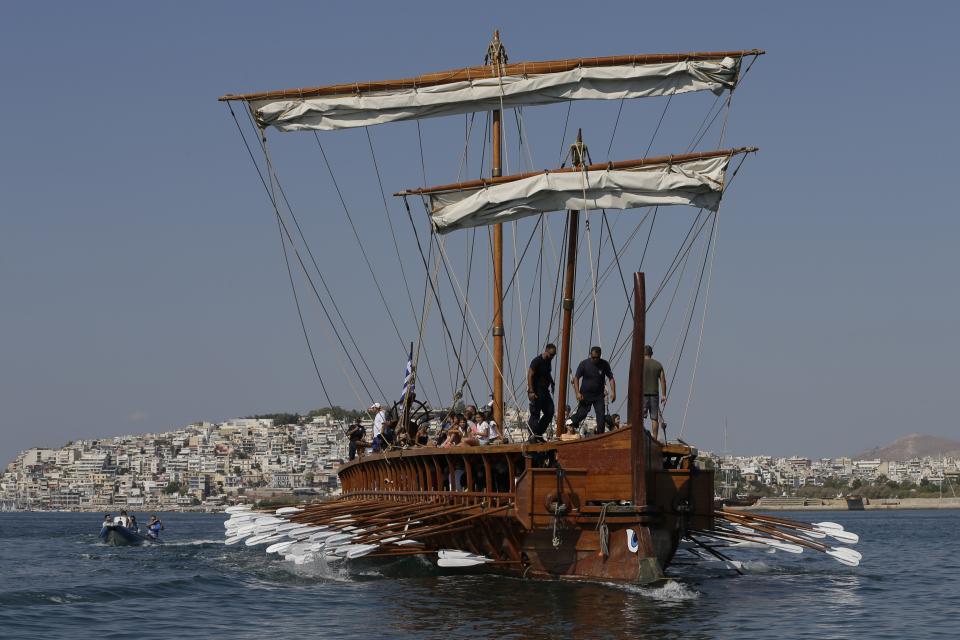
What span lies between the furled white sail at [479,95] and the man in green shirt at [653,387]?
9316 mm

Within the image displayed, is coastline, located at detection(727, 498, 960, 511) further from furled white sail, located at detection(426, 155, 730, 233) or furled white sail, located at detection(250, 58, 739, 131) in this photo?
furled white sail, located at detection(426, 155, 730, 233)

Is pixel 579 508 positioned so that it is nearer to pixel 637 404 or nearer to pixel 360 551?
pixel 637 404

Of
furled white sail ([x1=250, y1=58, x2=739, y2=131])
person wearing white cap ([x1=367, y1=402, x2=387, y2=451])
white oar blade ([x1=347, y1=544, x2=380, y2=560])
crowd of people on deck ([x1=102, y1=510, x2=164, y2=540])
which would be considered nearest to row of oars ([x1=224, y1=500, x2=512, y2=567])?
white oar blade ([x1=347, y1=544, x2=380, y2=560])

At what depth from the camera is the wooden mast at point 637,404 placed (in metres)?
23.3

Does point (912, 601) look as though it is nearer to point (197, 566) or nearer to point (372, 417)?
point (372, 417)

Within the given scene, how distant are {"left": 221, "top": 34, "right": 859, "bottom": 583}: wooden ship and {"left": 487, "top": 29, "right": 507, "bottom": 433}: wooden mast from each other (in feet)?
0.16

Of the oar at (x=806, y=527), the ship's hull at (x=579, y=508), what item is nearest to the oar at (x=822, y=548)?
the oar at (x=806, y=527)

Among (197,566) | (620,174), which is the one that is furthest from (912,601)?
(197,566)

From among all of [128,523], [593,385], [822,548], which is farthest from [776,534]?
[128,523]

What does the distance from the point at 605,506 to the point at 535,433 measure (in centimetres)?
331

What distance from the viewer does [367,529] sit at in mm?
26375

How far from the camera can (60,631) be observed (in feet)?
75.4

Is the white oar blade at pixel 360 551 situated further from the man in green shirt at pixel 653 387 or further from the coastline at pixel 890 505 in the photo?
the coastline at pixel 890 505

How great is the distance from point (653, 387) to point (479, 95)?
11915mm
